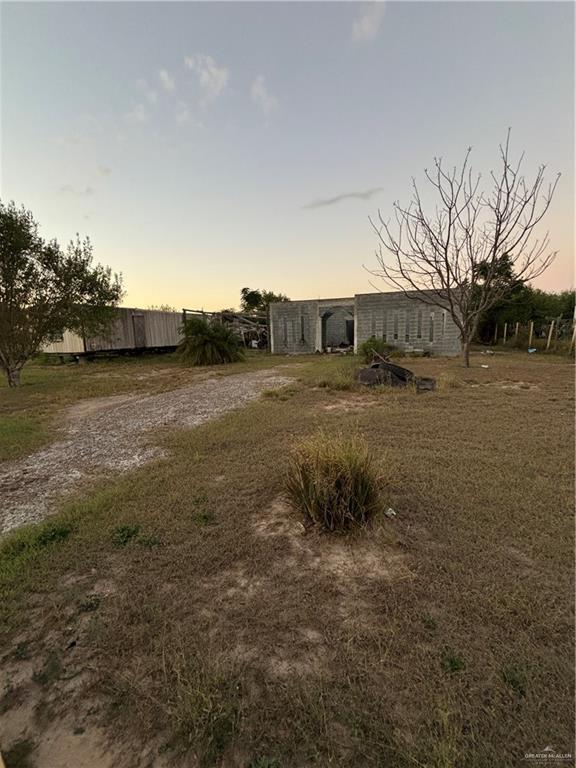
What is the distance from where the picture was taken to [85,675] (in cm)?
134

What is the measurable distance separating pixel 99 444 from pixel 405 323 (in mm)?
15173

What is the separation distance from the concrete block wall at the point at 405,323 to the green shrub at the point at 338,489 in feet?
49.4

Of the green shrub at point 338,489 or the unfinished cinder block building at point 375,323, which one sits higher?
the unfinished cinder block building at point 375,323

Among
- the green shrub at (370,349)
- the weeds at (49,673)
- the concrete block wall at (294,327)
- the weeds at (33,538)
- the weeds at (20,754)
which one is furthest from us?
the concrete block wall at (294,327)

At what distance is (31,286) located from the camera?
927cm

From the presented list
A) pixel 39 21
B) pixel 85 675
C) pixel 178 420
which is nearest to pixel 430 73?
pixel 39 21

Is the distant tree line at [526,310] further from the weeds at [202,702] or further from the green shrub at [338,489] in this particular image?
the weeds at [202,702]

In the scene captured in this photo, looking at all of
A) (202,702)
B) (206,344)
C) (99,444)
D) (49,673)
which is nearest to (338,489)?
(202,702)

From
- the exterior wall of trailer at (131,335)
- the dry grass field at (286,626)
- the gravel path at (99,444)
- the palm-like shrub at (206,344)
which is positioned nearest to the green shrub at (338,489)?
the dry grass field at (286,626)

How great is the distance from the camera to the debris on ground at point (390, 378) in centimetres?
731

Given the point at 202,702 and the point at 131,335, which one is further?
the point at 131,335

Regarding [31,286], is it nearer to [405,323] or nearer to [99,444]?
[99,444]

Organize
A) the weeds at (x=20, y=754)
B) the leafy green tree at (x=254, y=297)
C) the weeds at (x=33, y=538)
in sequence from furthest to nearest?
the leafy green tree at (x=254, y=297), the weeds at (x=33, y=538), the weeds at (x=20, y=754)

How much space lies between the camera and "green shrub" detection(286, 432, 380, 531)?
227cm
